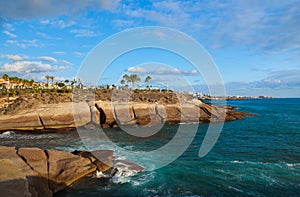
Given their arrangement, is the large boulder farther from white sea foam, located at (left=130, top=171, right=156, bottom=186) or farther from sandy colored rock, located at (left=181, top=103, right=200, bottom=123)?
white sea foam, located at (left=130, top=171, right=156, bottom=186)

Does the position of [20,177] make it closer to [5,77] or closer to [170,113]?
[170,113]

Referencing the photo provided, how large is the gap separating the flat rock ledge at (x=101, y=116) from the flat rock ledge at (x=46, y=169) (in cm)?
2063

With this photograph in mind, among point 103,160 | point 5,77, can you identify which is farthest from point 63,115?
point 5,77

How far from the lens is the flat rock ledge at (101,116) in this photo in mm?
35656

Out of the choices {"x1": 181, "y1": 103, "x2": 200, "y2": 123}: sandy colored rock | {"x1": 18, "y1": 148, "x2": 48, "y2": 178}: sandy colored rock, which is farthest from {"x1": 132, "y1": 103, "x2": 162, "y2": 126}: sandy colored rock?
{"x1": 18, "y1": 148, "x2": 48, "y2": 178}: sandy colored rock

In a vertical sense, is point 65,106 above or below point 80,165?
above

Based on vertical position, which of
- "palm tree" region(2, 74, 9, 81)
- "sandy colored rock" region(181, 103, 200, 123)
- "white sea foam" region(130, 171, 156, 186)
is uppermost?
"palm tree" region(2, 74, 9, 81)

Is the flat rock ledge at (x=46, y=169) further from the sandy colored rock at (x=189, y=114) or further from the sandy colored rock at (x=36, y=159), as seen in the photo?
the sandy colored rock at (x=189, y=114)

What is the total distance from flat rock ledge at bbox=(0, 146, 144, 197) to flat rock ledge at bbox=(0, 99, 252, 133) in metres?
20.6

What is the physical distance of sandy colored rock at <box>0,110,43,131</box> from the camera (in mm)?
35281

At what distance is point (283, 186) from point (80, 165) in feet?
44.9

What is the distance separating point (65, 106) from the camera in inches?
1542

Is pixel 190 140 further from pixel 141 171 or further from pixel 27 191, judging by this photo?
pixel 27 191

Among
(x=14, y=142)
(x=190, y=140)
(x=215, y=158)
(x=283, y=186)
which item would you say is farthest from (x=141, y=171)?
(x=14, y=142)
